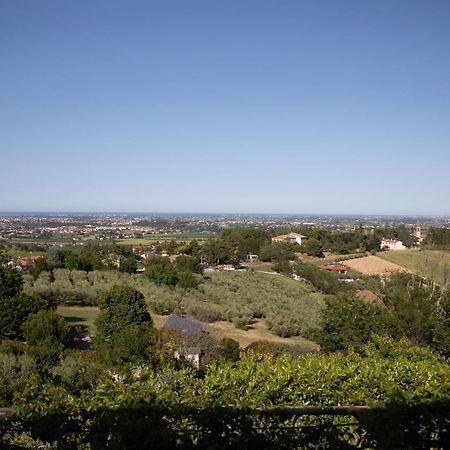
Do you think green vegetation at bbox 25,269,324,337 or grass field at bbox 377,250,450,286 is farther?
grass field at bbox 377,250,450,286

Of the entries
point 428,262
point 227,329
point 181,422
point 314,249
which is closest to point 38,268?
point 227,329

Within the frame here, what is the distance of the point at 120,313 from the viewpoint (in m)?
22.5

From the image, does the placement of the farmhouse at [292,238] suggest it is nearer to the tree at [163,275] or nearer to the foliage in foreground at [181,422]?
the tree at [163,275]

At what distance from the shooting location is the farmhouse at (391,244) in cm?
7100

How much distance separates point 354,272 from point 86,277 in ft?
99.2

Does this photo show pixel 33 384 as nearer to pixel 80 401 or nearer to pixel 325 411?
pixel 80 401

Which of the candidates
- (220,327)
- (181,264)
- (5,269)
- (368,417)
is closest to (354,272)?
(181,264)

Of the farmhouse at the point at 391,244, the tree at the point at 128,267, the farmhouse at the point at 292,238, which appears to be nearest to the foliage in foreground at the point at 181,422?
the tree at the point at 128,267

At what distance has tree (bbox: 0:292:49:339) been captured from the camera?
2114cm

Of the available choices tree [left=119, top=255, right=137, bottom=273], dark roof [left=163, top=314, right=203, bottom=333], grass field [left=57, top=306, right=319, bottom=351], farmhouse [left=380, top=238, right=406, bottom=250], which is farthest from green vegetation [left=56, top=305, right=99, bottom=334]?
farmhouse [left=380, top=238, right=406, bottom=250]

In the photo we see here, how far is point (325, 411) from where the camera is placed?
12.3 ft

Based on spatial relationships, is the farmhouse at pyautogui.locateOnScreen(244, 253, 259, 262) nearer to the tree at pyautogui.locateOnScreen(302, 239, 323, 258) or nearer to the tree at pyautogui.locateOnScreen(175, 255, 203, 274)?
the tree at pyautogui.locateOnScreen(302, 239, 323, 258)

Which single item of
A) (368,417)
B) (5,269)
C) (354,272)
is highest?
(368,417)

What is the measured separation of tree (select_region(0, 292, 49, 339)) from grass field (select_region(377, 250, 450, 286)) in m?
29.3
